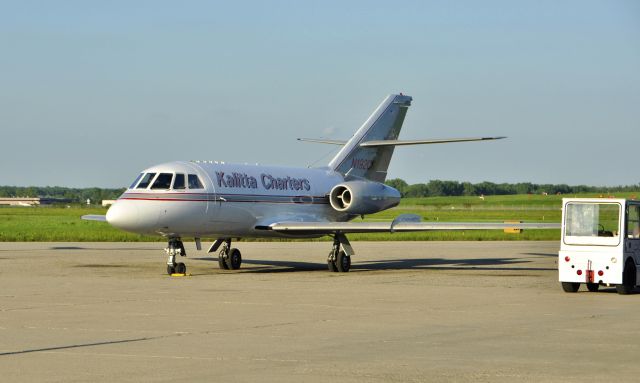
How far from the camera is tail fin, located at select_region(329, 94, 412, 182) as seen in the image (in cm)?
3497

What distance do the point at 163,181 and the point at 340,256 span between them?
225 inches

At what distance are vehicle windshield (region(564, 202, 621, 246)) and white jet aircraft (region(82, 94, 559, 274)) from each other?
3077 mm

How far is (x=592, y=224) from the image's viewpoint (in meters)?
22.0

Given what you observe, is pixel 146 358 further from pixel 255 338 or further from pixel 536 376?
pixel 536 376

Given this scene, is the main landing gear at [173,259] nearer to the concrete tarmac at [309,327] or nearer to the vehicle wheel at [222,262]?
the concrete tarmac at [309,327]

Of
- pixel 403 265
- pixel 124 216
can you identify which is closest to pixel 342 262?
pixel 403 265

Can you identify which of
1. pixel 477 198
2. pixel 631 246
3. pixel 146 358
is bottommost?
pixel 146 358

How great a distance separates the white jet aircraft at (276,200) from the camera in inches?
1058

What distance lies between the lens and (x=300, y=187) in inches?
1268

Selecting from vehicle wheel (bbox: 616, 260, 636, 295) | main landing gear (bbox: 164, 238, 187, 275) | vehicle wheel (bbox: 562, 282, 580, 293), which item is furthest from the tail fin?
vehicle wheel (bbox: 616, 260, 636, 295)

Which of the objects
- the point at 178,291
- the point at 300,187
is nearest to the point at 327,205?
the point at 300,187

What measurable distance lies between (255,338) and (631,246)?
11222 mm

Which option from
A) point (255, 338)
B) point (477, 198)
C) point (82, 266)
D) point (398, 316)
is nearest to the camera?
point (255, 338)

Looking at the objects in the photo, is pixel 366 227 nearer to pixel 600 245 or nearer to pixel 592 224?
pixel 592 224
